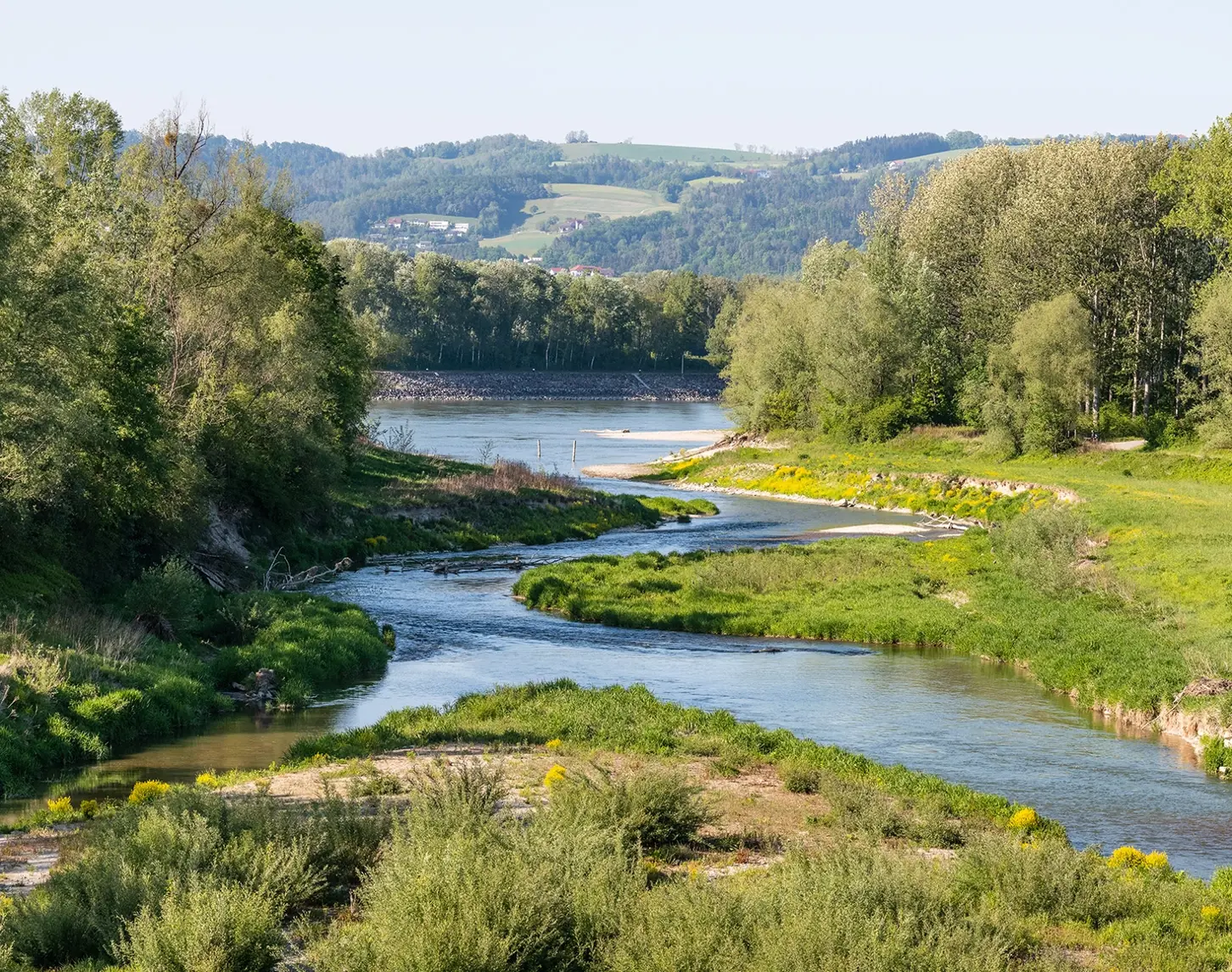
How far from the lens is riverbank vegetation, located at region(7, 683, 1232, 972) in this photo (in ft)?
40.5

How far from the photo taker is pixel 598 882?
13.9 meters

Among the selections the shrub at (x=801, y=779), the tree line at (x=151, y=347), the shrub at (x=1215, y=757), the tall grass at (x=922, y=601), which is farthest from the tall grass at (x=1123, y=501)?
the tree line at (x=151, y=347)

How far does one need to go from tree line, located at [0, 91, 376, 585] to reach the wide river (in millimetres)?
6781

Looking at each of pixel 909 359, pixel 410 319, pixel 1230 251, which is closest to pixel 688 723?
pixel 1230 251

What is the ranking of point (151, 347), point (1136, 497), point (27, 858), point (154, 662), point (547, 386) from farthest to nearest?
point (547, 386) → point (1136, 497) → point (151, 347) → point (154, 662) → point (27, 858)

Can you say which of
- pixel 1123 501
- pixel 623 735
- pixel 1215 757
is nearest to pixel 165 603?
pixel 623 735

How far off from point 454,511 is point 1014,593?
29470 millimetres

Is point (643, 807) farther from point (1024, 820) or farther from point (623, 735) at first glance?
point (623, 735)

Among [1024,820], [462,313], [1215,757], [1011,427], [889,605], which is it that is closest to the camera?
[1024,820]

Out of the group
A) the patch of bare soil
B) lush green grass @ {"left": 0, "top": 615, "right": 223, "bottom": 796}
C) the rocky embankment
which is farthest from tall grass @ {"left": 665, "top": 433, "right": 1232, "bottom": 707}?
the rocky embankment

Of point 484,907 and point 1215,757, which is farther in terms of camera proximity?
point 1215,757

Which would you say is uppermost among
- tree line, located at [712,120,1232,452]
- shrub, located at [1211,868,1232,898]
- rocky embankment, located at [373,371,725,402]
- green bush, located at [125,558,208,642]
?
tree line, located at [712,120,1232,452]

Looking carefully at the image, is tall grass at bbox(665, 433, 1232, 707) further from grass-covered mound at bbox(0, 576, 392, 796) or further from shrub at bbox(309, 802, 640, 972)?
shrub at bbox(309, 802, 640, 972)

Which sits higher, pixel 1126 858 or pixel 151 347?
pixel 151 347
